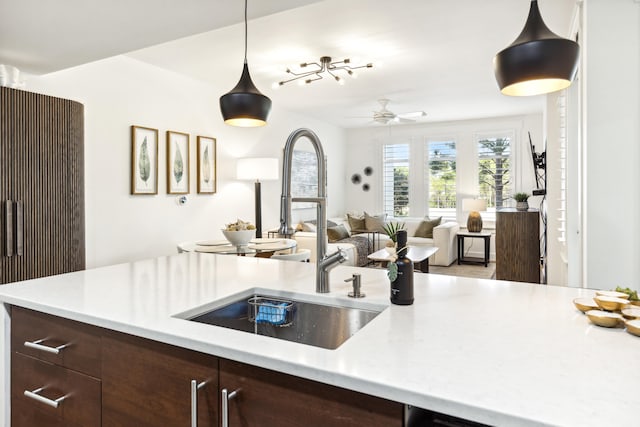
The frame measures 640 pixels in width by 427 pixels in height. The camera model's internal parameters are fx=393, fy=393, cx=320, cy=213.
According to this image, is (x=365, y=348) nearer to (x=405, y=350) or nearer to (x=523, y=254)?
(x=405, y=350)

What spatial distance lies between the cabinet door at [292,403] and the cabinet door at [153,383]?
0.21 feet

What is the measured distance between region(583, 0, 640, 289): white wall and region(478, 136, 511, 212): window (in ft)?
17.2

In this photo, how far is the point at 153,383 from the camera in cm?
104

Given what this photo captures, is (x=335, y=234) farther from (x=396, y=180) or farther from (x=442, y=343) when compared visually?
(x=442, y=343)

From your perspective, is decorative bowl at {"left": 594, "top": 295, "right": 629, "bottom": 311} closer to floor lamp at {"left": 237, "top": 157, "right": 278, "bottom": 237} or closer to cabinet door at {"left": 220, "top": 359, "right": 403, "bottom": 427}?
cabinet door at {"left": 220, "top": 359, "right": 403, "bottom": 427}

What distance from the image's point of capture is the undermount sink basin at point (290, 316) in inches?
50.5

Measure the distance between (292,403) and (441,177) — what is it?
7208 mm

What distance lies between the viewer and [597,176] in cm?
211

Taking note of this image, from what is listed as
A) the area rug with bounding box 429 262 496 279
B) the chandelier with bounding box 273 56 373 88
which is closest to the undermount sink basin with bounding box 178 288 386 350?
the chandelier with bounding box 273 56 373 88

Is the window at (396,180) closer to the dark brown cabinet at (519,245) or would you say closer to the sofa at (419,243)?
the sofa at (419,243)

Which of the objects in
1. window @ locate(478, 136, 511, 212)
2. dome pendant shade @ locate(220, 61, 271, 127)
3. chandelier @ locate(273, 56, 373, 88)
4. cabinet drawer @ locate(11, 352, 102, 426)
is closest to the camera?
cabinet drawer @ locate(11, 352, 102, 426)

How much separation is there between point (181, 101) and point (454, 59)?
292cm

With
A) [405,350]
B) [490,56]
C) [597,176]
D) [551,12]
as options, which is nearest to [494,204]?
[490,56]

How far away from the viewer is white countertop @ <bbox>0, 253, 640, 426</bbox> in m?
0.68
